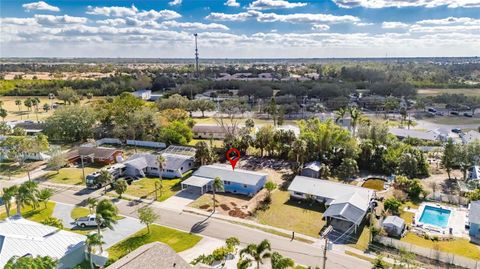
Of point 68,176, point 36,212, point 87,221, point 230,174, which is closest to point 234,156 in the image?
point 230,174

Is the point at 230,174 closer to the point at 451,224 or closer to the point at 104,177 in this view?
the point at 104,177

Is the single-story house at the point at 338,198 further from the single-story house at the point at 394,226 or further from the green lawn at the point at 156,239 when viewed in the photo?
the green lawn at the point at 156,239

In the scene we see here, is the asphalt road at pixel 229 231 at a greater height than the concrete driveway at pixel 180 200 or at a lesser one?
lesser

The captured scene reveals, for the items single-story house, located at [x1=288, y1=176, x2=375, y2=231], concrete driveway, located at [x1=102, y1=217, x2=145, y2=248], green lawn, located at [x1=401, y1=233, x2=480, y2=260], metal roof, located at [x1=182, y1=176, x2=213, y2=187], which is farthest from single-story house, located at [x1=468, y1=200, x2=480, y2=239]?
concrete driveway, located at [x1=102, y1=217, x2=145, y2=248]

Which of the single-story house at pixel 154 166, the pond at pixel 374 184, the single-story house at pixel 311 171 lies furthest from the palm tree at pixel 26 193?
the pond at pixel 374 184

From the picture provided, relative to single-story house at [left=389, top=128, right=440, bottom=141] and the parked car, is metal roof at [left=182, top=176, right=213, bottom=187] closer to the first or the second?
the parked car
